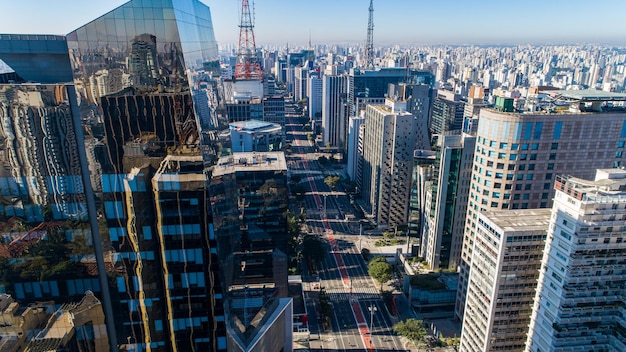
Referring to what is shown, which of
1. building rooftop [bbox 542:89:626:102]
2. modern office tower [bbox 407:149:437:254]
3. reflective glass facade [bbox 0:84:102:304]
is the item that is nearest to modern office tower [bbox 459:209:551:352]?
building rooftop [bbox 542:89:626:102]

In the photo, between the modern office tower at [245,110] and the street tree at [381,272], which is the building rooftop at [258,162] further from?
the modern office tower at [245,110]

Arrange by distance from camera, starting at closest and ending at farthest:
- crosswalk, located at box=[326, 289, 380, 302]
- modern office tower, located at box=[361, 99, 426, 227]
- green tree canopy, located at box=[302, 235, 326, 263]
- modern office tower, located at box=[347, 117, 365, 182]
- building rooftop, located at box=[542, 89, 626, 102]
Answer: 1. building rooftop, located at box=[542, 89, 626, 102]
2. crosswalk, located at box=[326, 289, 380, 302]
3. green tree canopy, located at box=[302, 235, 326, 263]
4. modern office tower, located at box=[361, 99, 426, 227]
5. modern office tower, located at box=[347, 117, 365, 182]

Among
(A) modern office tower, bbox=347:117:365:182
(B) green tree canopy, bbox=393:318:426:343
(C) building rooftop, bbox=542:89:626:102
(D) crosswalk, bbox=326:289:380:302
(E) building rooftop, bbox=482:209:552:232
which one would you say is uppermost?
(C) building rooftop, bbox=542:89:626:102

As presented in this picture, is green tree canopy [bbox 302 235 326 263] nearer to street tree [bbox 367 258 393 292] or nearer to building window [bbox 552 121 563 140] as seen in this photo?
street tree [bbox 367 258 393 292]

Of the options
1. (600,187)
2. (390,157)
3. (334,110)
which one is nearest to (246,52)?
(334,110)

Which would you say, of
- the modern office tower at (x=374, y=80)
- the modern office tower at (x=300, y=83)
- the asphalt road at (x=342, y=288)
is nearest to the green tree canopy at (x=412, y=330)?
the asphalt road at (x=342, y=288)

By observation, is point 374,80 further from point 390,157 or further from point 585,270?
point 585,270

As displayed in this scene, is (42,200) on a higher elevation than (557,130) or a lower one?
higher
